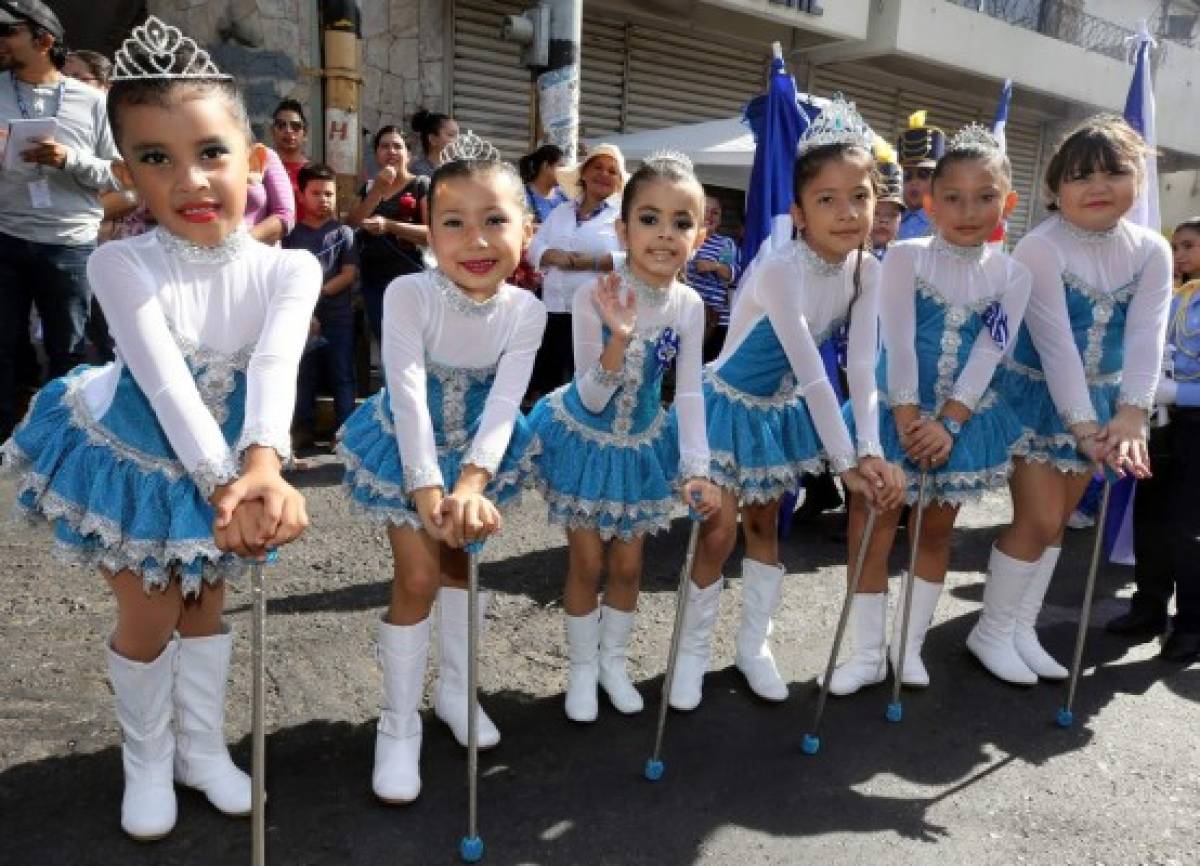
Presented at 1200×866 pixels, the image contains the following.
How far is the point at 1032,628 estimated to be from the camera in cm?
353

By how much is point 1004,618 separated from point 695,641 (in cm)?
125

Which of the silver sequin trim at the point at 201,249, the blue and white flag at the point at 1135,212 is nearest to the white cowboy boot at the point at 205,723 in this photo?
the silver sequin trim at the point at 201,249

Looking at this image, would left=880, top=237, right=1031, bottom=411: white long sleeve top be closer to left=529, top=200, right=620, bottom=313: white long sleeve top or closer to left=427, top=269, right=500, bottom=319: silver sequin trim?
left=427, top=269, right=500, bottom=319: silver sequin trim

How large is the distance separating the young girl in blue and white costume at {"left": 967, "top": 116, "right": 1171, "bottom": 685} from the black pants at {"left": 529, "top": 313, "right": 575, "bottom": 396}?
3.15m

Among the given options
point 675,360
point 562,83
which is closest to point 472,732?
point 675,360

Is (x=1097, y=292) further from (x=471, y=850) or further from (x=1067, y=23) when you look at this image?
(x=1067, y=23)

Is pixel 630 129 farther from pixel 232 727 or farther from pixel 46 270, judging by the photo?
pixel 232 727

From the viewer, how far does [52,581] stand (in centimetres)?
360

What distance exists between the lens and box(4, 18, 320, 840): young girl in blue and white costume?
205 centimetres

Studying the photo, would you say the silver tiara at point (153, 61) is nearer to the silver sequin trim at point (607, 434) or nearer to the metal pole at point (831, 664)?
the silver sequin trim at point (607, 434)

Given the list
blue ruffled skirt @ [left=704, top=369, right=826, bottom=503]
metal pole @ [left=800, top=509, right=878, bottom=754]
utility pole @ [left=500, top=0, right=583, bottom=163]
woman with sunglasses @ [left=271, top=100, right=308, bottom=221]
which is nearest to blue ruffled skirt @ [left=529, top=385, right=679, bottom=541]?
blue ruffled skirt @ [left=704, top=369, right=826, bottom=503]

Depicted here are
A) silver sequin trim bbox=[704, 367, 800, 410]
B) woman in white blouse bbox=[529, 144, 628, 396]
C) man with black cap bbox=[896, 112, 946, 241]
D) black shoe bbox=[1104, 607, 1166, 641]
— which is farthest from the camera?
woman in white blouse bbox=[529, 144, 628, 396]

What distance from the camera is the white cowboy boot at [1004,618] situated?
3.38 m

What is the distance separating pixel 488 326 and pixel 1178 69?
19.1 m
